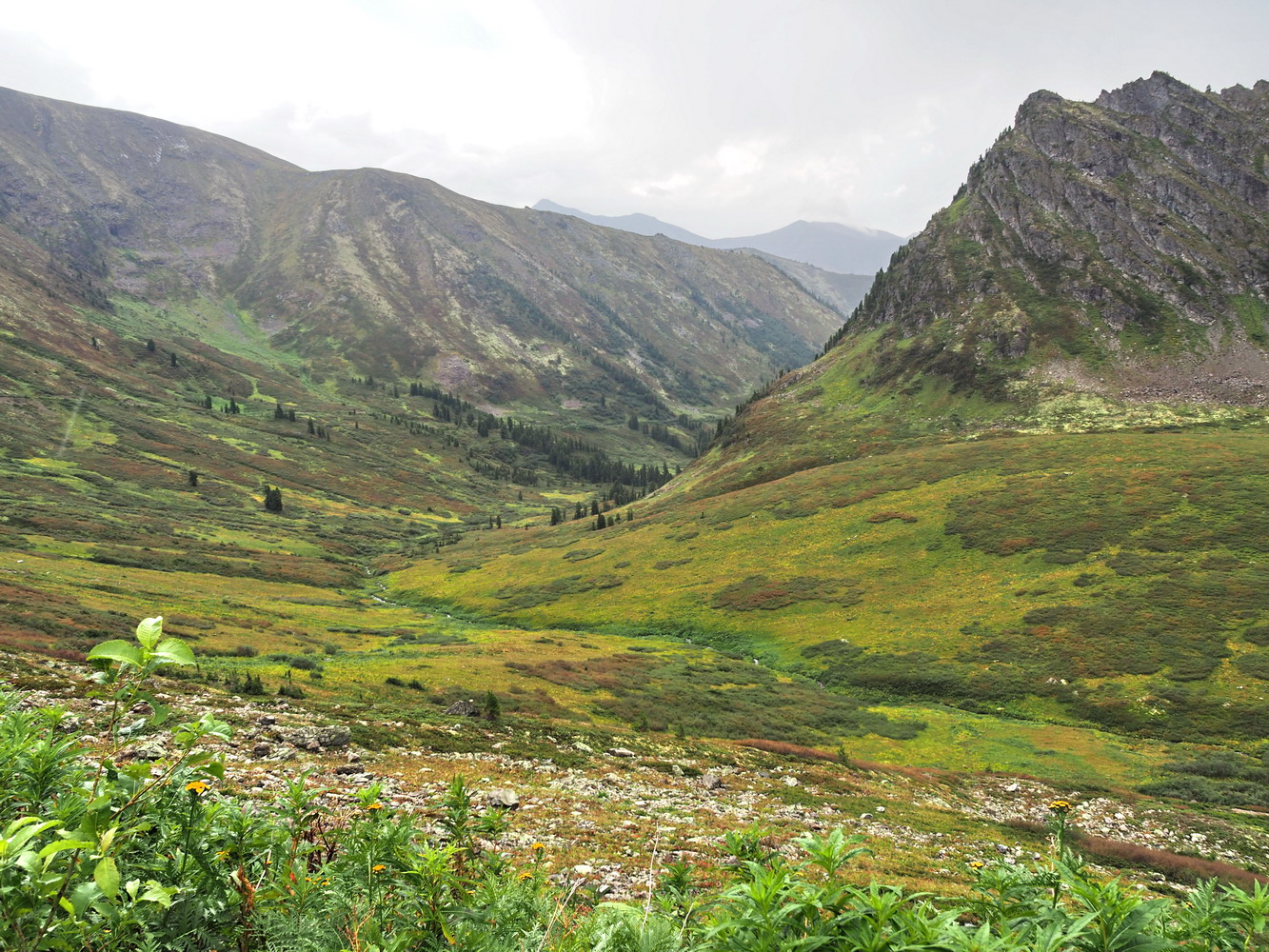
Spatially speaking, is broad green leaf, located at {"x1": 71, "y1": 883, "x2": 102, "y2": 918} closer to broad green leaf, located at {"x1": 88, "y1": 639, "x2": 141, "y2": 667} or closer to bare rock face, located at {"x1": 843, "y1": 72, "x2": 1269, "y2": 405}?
broad green leaf, located at {"x1": 88, "y1": 639, "x2": 141, "y2": 667}

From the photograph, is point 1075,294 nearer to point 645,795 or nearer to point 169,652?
point 645,795

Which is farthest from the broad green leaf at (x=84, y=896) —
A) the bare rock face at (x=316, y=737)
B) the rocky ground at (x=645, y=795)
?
the bare rock face at (x=316, y=737)

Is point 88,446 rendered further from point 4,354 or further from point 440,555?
point 440,555

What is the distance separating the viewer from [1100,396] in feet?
381

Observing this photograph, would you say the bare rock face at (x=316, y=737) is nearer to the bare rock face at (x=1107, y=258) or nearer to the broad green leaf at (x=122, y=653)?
the broad green leaf at (x=122, y=653)

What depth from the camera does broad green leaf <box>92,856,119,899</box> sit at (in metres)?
2.68

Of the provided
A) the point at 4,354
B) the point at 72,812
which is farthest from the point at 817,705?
the point at 4,354

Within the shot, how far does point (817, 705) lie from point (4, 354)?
914 feet

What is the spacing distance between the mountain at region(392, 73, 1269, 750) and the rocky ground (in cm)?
2096

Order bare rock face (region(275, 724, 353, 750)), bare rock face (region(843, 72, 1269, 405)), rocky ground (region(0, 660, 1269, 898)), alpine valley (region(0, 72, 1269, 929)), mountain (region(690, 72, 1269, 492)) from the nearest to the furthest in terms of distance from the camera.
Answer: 1. rocky ground (region(0, 660, 1269, 898))
2. bare rock face (region(275, 724, 353, 750))
3. alpine valley (region(0, 72, 1269, 929))
4. mountain (region(690, 72, 1269, 492))
5. bare rock face (region(843, 72, 1269, 405))

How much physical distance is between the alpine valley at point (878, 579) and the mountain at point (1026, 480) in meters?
0.54

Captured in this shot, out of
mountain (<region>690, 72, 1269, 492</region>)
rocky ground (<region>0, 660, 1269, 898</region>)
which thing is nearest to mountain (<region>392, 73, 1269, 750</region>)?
mountain (<region>690, 72, 1269, 492</region>)

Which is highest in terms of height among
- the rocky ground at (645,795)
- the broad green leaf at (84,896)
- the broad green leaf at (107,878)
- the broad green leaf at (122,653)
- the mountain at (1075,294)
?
the mountain at (1075,294)

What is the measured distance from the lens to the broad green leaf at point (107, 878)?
8.79ft
